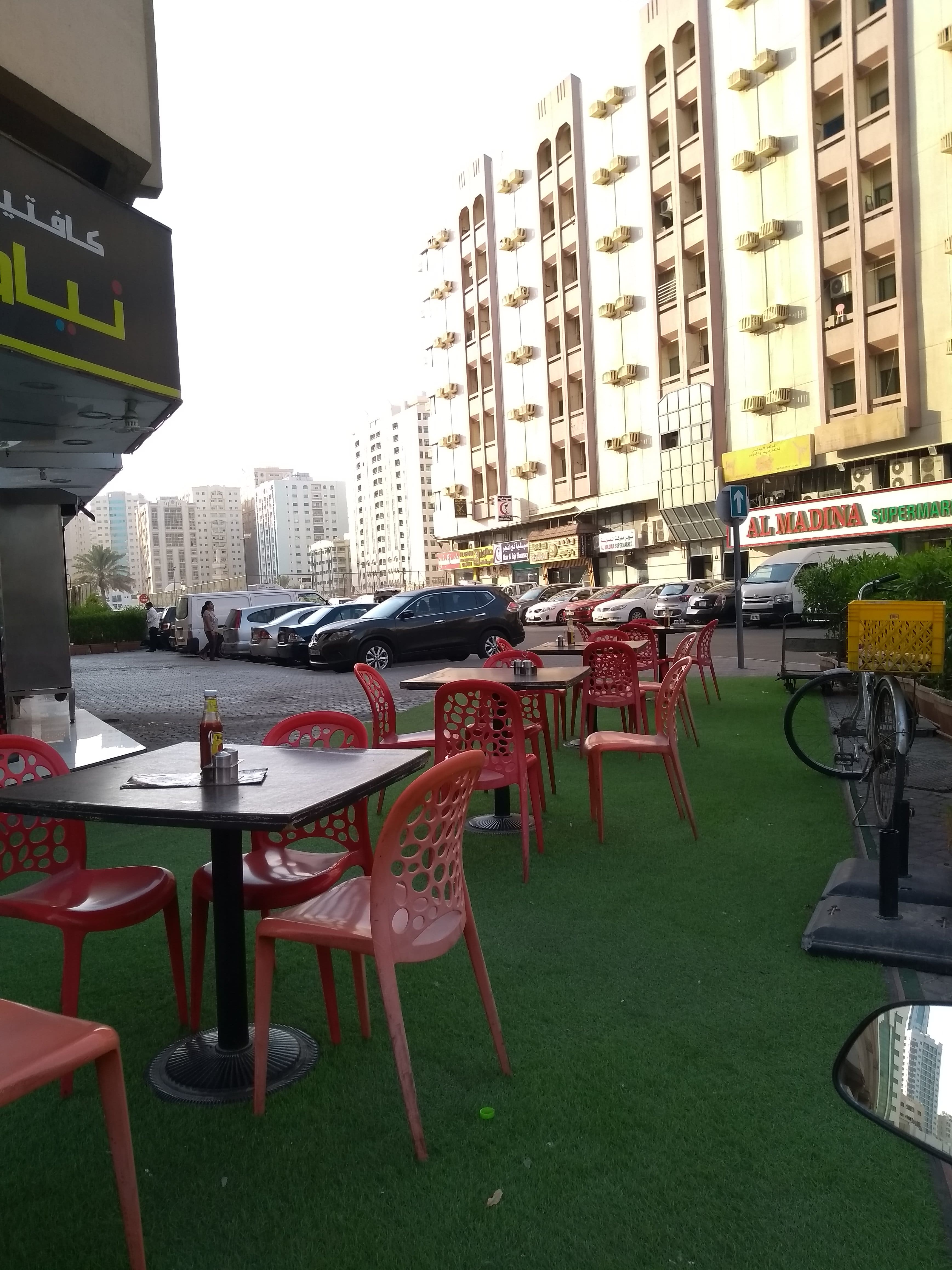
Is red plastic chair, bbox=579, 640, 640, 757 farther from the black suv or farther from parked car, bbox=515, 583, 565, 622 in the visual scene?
parked car, bbox=515, 583, 565, 622

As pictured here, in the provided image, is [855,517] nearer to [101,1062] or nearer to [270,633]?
[270,633]

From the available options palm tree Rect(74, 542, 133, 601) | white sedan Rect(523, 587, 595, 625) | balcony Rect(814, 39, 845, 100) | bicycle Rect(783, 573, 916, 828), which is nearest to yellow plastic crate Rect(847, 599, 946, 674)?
bicycle Rect(783, 573, 916, 828)

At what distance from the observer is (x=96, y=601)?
36.1 metres

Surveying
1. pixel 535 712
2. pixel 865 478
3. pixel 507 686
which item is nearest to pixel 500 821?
pixel 535 712

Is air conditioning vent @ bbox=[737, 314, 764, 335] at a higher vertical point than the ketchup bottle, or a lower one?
higher

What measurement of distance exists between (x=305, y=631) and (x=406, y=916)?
56.0 feet

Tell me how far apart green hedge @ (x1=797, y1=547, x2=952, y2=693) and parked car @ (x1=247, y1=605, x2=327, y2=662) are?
1102 cm

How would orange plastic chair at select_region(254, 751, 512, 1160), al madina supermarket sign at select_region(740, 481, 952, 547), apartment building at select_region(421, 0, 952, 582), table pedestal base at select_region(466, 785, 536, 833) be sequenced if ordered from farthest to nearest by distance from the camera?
apartment building at select_region(421, 0, 952, 582) → al madina supermarket sign at select_region(740, 481, 952, 547) → table pedestal base at select_region(466, 785, 536, 833) → orange plastic chair at select_region(254, 751, 512, 1160)

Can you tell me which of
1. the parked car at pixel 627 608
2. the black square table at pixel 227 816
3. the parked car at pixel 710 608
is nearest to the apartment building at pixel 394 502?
the parked car at pixel 627 608

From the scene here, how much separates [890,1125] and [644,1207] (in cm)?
150

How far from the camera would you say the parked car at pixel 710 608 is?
24.5 metres

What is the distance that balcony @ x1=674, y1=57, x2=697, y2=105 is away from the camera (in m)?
33.7

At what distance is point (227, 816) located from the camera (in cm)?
254

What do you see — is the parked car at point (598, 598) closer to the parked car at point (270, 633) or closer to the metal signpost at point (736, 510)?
the parked car at point (270, 633)
